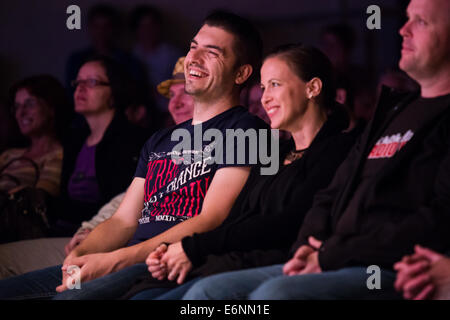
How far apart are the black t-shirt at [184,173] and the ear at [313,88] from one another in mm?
199

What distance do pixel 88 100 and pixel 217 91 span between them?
1093 mm

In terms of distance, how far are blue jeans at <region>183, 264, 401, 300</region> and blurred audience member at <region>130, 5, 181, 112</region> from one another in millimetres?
3006

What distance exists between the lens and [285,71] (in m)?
2.09

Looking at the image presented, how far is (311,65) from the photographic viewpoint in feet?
6.89

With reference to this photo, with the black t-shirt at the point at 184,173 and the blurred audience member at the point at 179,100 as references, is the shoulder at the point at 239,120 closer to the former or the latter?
the black t-shirt at the point at 184,173

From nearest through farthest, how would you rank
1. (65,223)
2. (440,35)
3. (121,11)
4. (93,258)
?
(440,35) < (93,258) < (65,223) < (121,11)

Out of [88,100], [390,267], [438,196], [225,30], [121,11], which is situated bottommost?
[390,267]

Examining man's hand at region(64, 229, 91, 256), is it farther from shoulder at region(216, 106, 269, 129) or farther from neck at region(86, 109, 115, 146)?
shoulder at region(216, 106, 269, 129)

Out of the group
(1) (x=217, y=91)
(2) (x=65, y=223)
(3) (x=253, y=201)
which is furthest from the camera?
(2) (x=65, y=223)

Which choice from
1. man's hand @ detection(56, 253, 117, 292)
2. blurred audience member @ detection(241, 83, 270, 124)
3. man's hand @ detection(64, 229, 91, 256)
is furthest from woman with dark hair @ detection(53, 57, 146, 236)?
man's hand @ detection(56, 253, 117, 292)

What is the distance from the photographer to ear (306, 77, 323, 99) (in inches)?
82.1

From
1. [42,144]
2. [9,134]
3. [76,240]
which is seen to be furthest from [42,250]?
[9,134]
